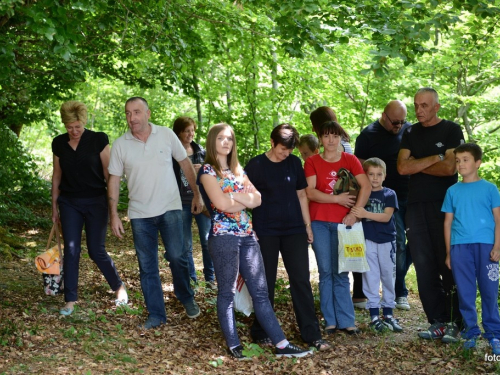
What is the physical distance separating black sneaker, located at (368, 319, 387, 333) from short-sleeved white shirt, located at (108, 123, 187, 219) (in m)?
2.34

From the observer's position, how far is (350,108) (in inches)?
663

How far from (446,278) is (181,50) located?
5.27 meters

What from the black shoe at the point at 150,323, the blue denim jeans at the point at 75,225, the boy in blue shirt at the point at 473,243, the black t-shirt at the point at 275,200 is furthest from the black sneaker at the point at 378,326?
the blue denim jeans at the point at 75,225

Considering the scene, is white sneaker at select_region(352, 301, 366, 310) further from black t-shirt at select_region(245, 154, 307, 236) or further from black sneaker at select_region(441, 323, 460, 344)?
black t-shirt at select_region(245, 154, 307, 236)

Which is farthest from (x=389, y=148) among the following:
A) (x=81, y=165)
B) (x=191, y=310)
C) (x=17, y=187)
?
(x=17, y=187)

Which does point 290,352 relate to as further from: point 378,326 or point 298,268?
point 378,326

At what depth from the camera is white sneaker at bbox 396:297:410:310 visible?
7570 mm

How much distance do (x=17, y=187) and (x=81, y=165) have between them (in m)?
10.9

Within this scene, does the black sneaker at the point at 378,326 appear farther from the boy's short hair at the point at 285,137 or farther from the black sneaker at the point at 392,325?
the boy's short hair at the point at 285,137

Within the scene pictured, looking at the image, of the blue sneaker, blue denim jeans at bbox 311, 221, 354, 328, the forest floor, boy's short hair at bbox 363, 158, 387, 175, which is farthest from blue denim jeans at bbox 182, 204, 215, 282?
the blue sneaker

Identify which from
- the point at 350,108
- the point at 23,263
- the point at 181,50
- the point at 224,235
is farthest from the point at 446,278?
the point at 350,108

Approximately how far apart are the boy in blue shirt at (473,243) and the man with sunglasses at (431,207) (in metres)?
0.31

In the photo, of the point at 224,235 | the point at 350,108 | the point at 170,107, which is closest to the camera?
the point at 224,235

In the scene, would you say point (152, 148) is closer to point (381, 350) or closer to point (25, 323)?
point (25, 323)
